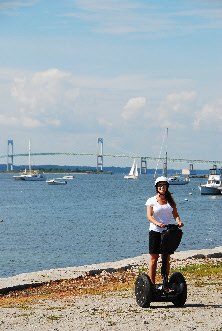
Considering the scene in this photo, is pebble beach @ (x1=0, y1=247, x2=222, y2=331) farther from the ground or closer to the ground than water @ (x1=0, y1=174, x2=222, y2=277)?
farther from the ground

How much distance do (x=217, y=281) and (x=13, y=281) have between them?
14.2ft

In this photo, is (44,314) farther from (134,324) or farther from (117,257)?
(117,257)

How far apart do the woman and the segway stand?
0.46 ft

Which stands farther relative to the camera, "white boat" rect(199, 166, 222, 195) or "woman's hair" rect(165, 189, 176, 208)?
"white boat" rect(199, 166, 222, 195)

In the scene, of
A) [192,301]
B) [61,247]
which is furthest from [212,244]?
[192,301]

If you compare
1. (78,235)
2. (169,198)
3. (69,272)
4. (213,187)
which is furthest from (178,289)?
(213,187)

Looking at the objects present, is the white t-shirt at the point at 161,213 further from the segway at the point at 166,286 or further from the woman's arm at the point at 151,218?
the segway at the point at 166,286

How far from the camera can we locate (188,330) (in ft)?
37.8

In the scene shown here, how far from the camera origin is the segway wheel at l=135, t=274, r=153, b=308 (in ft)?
44.0

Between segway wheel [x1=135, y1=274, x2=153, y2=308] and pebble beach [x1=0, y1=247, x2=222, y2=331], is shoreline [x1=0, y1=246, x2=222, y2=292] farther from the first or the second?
segway wheel [x1=135, y1=274, x2=153, y2=308]

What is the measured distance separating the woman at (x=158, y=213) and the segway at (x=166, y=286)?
140mm

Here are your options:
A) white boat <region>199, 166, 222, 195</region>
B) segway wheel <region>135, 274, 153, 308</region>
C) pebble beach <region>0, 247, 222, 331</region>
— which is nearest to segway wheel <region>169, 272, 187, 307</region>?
pebble beach <region>0, 247, 222, 331</region>

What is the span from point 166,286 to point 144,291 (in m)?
0.37

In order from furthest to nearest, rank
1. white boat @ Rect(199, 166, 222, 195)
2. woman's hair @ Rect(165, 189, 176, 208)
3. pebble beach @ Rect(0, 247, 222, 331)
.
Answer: white boat @ Rect(199, 166, 222, 195)
woman's hair @ Rect(165, 189, 176, 208)
pebble beach @ Rect(0, 247, 222, 331)
